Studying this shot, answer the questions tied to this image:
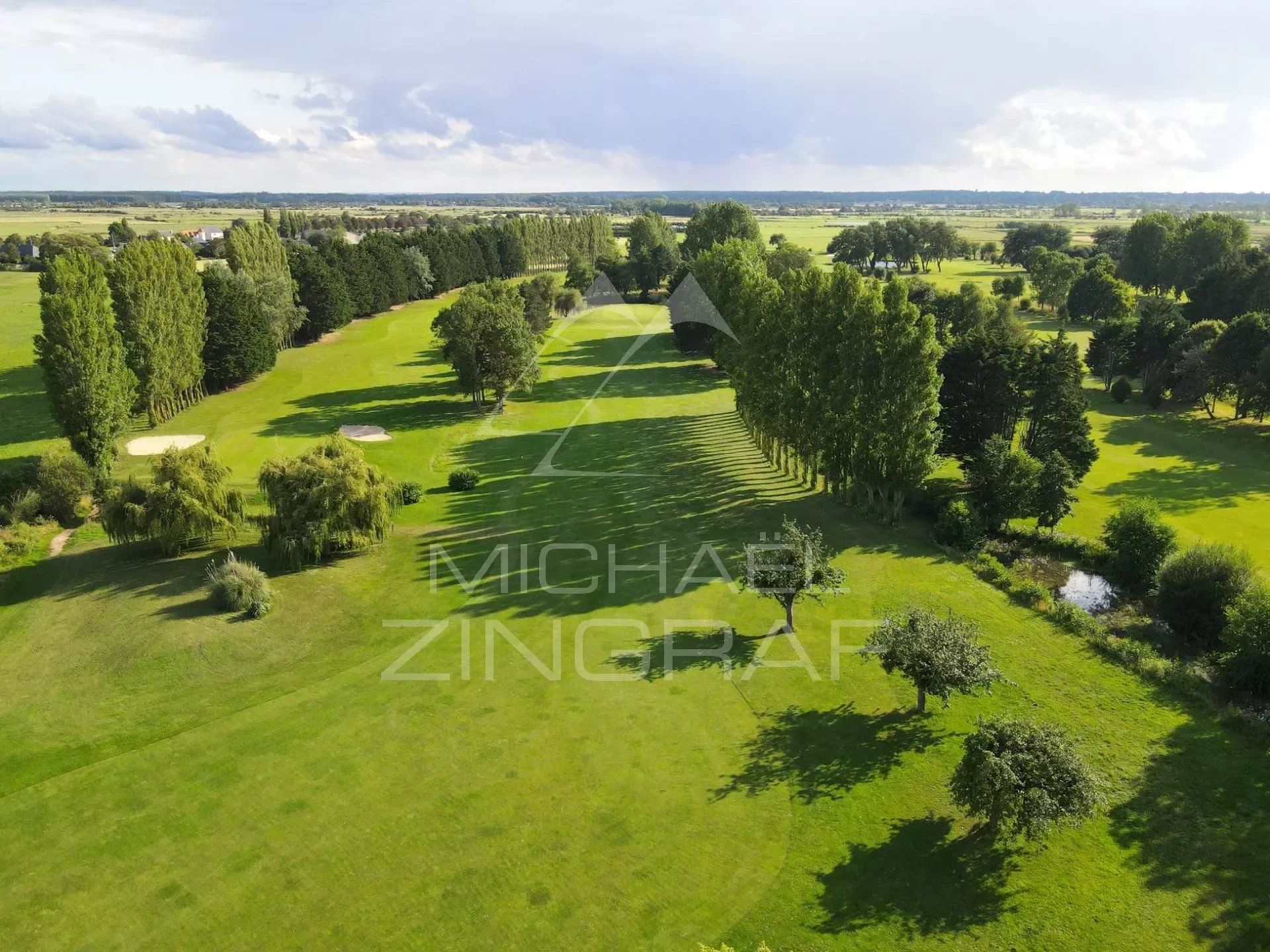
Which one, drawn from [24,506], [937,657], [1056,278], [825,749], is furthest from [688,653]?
[1056,278]

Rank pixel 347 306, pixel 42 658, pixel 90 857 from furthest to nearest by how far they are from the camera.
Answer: pixel 347 306 → pixel 42 658 → pixel 90 857

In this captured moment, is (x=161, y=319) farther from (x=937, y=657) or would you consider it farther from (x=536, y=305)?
(x=937, y=657)

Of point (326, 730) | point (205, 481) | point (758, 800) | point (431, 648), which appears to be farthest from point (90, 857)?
point (205, 481)

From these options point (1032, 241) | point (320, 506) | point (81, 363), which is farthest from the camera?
point (1032, 241)

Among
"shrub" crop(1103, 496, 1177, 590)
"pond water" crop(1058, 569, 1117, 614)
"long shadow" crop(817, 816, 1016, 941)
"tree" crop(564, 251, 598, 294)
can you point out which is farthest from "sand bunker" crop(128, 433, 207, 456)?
"tree" crop(564, 251, 598, 294)

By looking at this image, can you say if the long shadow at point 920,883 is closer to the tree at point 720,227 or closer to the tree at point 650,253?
the tree at point 720,227

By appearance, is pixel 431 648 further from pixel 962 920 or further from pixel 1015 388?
pixel 1015 388
